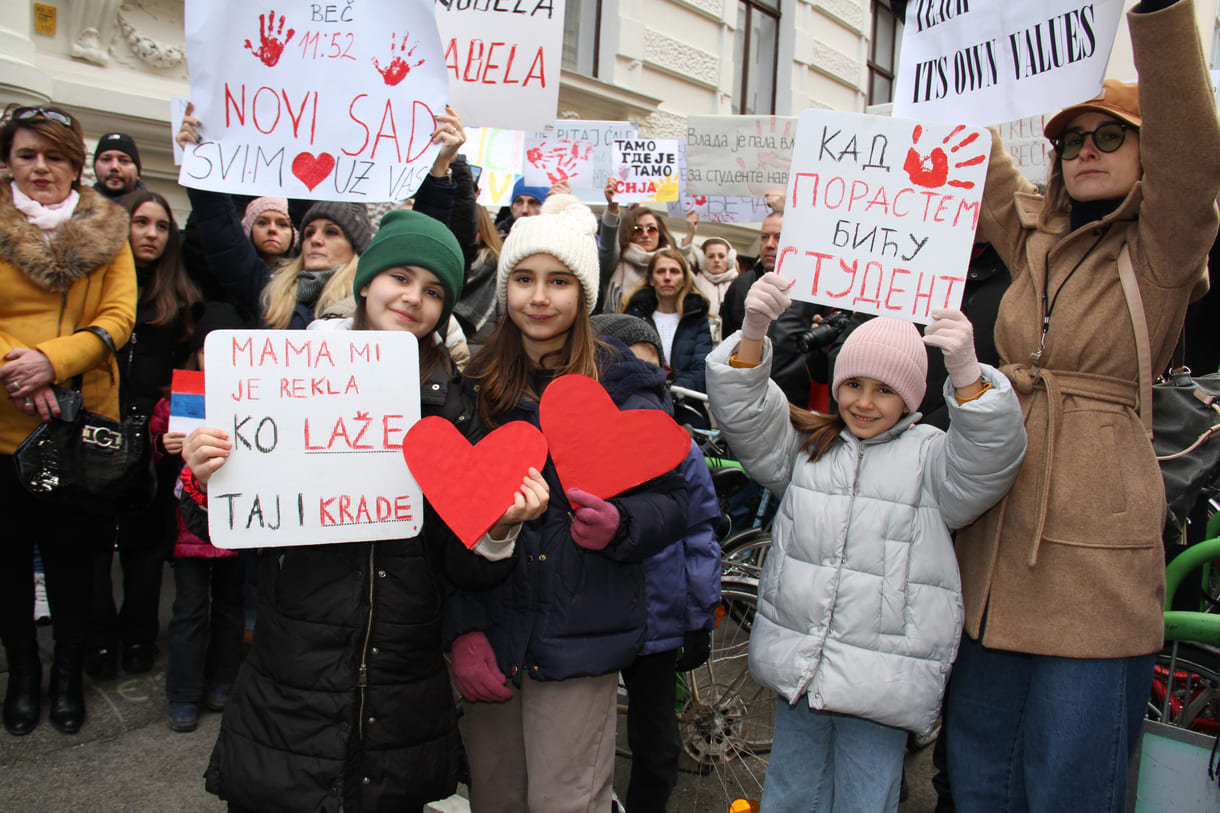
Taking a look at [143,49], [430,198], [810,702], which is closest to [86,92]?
[143,49]

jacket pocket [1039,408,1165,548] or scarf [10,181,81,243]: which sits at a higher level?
scarf [10,181,81,243]

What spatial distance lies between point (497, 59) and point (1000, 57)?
1.65 meters

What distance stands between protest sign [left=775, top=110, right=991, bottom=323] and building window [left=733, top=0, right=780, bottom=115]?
1043 centimetres

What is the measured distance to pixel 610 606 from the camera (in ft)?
6.25

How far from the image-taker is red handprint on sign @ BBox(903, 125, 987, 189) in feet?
6.70

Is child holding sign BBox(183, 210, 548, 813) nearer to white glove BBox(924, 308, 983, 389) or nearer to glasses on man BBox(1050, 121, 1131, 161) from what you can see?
white glove BBox(924, 308, 983, 389)

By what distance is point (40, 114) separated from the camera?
2.97 metres

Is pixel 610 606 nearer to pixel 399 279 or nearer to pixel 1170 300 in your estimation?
pixel 399 279

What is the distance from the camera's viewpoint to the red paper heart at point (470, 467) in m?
1.69

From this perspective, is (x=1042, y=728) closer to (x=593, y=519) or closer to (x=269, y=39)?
(x=593, y=519)

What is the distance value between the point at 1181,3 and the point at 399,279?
169cm

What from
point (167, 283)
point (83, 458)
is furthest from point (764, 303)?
point (167, 283)

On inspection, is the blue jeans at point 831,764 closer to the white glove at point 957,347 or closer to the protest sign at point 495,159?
the white glove at point 957,347

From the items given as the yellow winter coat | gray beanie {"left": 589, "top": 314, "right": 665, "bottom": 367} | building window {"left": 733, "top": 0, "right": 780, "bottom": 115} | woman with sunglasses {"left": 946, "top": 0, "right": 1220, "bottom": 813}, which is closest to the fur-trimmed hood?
the yellow winter coat
